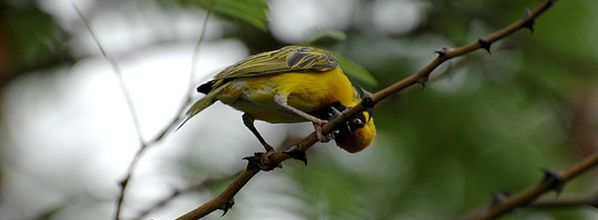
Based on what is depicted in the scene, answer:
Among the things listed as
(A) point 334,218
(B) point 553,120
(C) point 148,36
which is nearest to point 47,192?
(C) point 148,36

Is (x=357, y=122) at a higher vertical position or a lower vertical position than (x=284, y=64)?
lower

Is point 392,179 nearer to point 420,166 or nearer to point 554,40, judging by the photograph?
point 420,166

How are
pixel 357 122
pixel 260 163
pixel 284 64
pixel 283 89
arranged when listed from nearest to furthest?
1. pixel 260 163
2. pixel 357 122
3. pixel 283 89
4. pixel 284 64

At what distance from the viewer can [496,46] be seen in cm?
610

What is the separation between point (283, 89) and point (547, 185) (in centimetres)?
129

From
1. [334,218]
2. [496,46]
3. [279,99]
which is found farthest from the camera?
[496,46]

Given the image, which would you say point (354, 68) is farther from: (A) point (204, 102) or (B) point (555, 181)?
(B) point (555, 181)

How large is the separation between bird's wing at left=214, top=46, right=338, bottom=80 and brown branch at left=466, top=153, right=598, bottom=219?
110 cm

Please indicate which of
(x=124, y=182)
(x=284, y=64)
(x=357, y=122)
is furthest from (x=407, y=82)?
(x=284, y=64)

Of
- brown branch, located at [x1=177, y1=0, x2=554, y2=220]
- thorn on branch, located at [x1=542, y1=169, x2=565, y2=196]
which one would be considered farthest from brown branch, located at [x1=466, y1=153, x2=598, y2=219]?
brown branch, located at [x1=177, y1=0, x2=554, y2=220]

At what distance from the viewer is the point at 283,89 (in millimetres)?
3635

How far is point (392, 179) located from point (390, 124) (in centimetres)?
36

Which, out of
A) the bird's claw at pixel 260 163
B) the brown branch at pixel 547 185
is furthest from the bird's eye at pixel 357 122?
the brown branch at pixel 547 185

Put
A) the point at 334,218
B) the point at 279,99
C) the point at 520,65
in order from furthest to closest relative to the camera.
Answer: the point at 520,65 → the point at 334,218 → the point at 279,99
